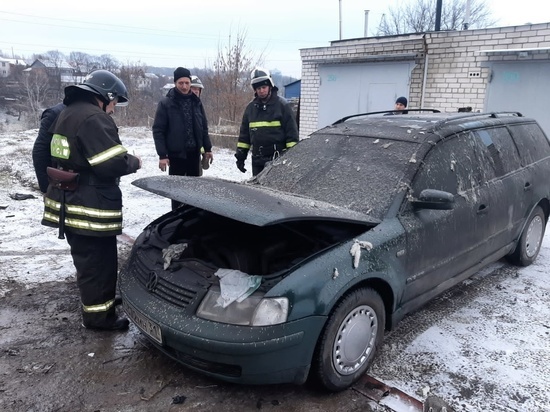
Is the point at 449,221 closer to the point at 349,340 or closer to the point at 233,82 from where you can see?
the point at 349,340

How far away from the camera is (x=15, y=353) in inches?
111

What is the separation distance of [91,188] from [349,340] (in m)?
1.99

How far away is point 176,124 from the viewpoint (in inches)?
195

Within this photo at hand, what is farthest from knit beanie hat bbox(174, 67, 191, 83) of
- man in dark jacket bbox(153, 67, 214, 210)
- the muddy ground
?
the muddy ground

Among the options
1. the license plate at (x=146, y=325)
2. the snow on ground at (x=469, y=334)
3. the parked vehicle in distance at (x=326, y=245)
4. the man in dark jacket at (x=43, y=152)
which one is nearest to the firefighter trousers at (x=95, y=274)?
the parked vehicle in distance at (x=326, y=245)

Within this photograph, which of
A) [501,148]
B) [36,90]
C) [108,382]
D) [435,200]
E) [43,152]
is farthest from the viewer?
[36,90]

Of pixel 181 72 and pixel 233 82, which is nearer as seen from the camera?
pixel 181 72

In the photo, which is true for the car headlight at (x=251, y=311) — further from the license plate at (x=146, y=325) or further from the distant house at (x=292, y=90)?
the distant house at (x=292, y=90)

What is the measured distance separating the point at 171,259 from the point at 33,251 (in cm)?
273

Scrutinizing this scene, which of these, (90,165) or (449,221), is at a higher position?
(90,165)

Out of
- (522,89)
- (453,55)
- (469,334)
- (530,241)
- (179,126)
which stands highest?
(453,55)

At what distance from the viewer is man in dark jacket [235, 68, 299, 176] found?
4.90m

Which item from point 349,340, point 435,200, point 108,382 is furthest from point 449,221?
point 108,382

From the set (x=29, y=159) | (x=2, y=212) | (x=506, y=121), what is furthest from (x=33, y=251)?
(x=29, y=159)
